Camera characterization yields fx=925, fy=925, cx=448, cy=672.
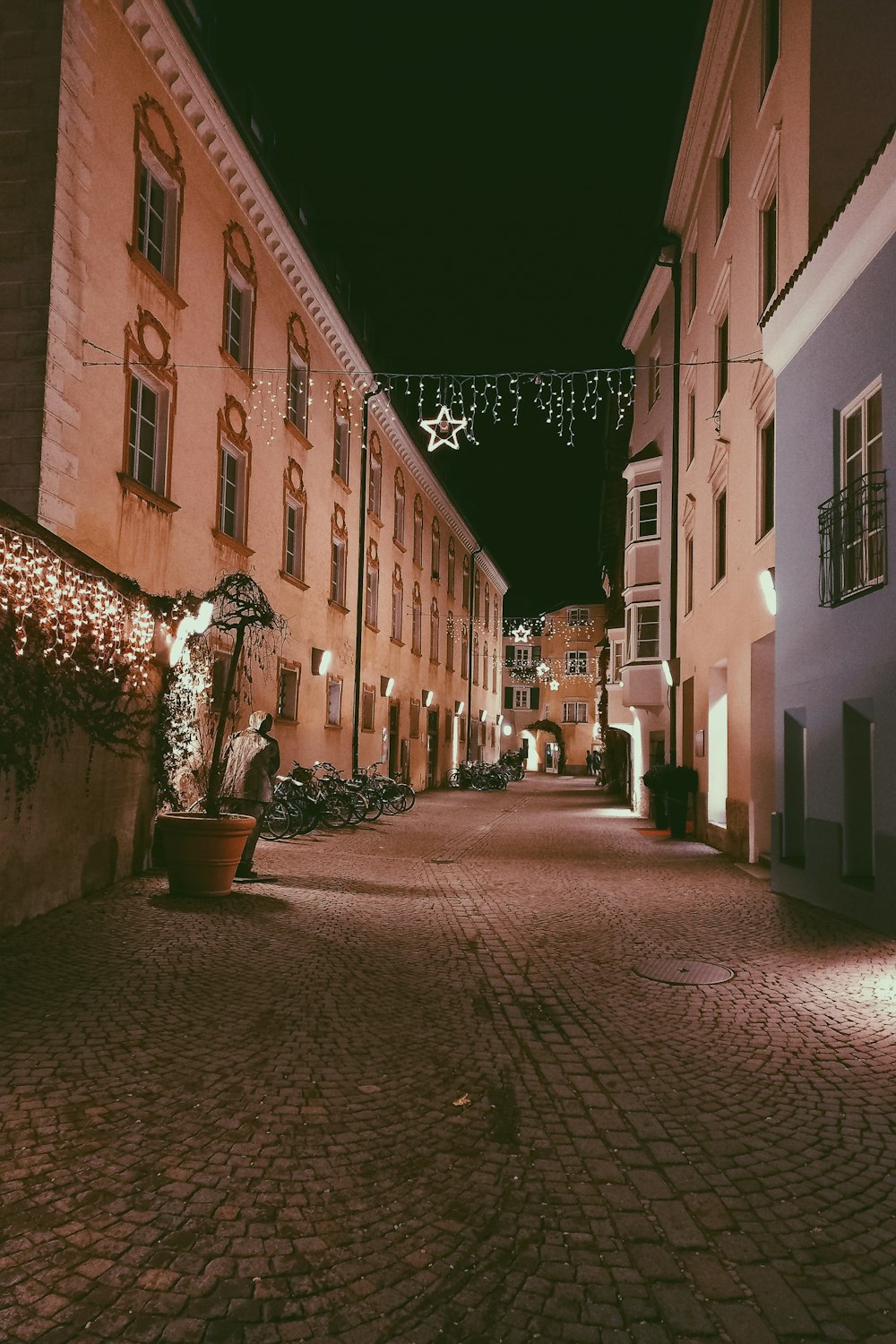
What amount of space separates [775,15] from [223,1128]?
1596cm

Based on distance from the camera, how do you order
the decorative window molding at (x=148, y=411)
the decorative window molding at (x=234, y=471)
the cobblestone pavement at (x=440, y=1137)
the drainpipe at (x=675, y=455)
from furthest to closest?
1. the drainpipe at (x=675, y=455)
2. the decorative window molding at (x=234, y=471)
3. the decorative window molding at (x=148, y=411)
4. the cobblestone pavement at (x=440, y=1137)

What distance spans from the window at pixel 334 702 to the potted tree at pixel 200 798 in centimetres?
951

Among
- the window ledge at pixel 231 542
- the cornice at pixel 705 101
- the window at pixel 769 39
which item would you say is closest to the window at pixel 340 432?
the window ledge at pixel 231 542

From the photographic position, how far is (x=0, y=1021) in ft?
17.5

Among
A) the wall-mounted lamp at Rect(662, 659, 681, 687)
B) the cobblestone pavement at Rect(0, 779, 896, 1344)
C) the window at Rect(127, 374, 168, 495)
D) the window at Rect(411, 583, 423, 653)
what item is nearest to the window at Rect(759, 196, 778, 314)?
the window at Rect(127, 374, 168, 495)

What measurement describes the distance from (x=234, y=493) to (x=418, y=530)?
17.5 metres

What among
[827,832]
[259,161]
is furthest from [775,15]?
[827,832]

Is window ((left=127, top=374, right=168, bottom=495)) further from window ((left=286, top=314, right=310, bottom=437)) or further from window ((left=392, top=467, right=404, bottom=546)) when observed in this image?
window ((left=392, top=467, right=404, bottom=546))

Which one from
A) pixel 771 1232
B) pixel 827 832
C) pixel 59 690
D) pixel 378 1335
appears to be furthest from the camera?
pixel 827 832

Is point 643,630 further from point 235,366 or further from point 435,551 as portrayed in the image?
point 435,551

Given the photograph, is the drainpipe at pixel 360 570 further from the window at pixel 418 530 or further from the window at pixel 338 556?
the window at pixel 418 530

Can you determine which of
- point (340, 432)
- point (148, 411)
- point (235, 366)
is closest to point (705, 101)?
point (235, 366)

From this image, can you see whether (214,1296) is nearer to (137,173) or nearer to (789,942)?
(789,942)

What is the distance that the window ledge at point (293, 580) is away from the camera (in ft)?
61.2
